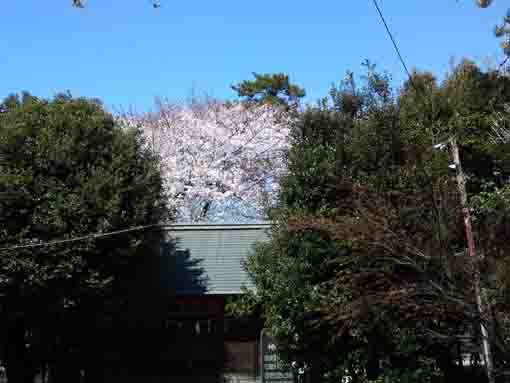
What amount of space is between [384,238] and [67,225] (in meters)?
7.56

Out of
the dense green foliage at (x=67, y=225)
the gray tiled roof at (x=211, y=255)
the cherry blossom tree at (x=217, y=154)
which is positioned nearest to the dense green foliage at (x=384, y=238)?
the gray tiled roof at (x=211, y=255)

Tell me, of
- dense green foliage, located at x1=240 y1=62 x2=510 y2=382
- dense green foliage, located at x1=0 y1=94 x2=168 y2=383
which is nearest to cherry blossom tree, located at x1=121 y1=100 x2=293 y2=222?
dense green foliage, located at x1=0 y1=94 x2=168 y2=383

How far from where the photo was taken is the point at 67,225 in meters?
14.9

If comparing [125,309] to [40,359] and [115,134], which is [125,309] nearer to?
[40,359]

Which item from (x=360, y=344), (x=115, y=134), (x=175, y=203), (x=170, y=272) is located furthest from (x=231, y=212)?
(x=360, y=344)

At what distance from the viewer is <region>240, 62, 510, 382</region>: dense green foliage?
10766 millimetres

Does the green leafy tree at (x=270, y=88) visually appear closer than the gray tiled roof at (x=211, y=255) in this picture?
No

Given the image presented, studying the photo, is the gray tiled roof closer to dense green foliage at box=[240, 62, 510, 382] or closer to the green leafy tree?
dense green foliage at box=[240, 62, 510, 382]

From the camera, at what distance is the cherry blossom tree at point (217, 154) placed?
2675 cm

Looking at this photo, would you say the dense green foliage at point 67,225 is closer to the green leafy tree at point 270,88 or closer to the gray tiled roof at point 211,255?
the gray tiled roof at point 211,255

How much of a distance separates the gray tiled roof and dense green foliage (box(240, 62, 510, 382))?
9.95 ft

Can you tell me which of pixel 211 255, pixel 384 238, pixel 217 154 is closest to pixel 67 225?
pixel 211 255

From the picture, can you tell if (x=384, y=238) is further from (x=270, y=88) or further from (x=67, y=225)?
(x=270, y=88)

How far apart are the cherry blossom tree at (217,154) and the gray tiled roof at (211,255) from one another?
4.96 m
